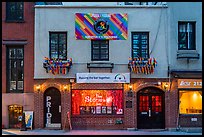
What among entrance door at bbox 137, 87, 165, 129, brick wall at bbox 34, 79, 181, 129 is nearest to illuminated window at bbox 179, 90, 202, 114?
brick wall at bbox 34, 79, 181, 129

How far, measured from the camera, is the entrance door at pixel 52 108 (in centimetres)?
2150

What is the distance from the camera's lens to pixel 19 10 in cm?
2206

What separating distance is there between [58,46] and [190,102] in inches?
330

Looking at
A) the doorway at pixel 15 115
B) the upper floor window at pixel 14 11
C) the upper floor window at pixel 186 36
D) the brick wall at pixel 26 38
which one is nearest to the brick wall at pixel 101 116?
the brick wall at pixel 26 38

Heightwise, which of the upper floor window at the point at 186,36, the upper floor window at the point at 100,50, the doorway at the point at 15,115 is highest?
the upper floor window at the point at 186,36

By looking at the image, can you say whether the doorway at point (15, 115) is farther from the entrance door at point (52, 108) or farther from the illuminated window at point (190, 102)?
the illuminated window at point (190, 102)

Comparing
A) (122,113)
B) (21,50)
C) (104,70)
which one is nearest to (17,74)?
(21,50)

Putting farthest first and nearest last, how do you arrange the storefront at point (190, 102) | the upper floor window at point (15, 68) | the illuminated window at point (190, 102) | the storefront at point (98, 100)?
1. the upper floor window at point (15, 68)
2. the illuminated window at point (190, 102)
3. the storefront at point (190, 102)
4. the storefront at point (98, 100)

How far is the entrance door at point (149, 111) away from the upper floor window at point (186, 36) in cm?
307

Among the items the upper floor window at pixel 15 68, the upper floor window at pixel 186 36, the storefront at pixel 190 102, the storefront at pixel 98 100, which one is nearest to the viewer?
the storefront at pixel 98 100

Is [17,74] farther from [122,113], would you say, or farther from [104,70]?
[122,113]

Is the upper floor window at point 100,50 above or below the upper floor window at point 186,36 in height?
below

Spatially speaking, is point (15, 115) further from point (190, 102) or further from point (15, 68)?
point (190, 102)

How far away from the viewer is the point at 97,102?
21688mm
